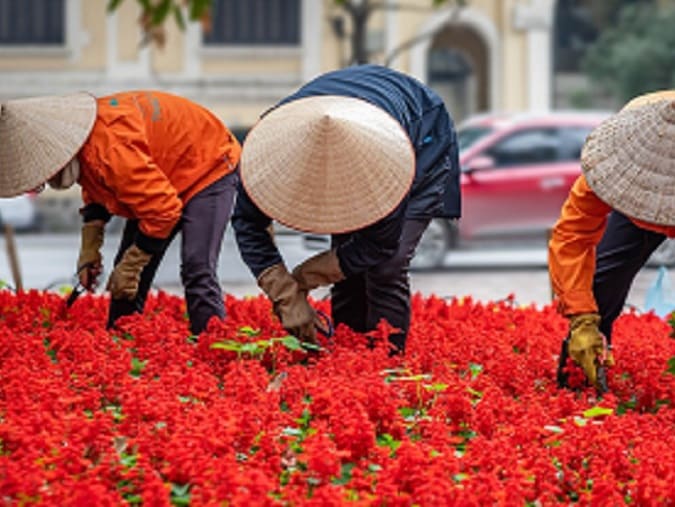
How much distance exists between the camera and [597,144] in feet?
15.9

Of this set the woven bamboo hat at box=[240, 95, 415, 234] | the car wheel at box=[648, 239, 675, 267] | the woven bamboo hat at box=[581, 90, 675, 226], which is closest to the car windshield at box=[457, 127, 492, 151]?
the car wheel at box=[648, 239, 675, 267]

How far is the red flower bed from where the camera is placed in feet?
12.0

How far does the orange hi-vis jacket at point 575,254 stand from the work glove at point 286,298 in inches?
33.7

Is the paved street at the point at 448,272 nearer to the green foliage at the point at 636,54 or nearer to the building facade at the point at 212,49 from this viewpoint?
the building facade at the point at 212,49

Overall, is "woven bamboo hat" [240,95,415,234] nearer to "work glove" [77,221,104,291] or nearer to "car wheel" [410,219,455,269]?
"work glove" [77,221,104,291]

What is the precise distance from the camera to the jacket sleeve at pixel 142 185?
553 cm

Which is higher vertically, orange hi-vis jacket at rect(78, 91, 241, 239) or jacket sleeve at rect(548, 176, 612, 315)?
orange hi-vis jacket at rect(78, 91, 241, 239)

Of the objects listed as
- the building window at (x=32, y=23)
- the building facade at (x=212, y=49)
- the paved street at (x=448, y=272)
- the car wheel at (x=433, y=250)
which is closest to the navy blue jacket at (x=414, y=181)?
the paved street at (x=448, y=272)

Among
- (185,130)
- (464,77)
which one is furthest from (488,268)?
(464,77)

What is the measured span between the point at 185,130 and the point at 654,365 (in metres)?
2.02

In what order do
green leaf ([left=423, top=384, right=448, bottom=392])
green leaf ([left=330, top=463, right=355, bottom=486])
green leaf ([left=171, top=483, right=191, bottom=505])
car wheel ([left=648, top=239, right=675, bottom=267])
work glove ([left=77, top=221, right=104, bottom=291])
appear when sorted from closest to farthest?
1. green leaf ([left=171, top=483, right=191, bottom=505])
2. green leaf ([left=330, top=463, right=355, bottom=486])
3. green leaf ([left=423, top=384, right=448, bottom=392])
4. work glove ([left=77, top=221, right=104, bottom=291])
5. car wheel ([left=648, top=239, right=675, bottom=267])

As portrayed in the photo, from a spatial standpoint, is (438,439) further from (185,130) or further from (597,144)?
(185,130)

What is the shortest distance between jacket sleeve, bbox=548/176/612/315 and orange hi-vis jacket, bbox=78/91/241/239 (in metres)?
1.43

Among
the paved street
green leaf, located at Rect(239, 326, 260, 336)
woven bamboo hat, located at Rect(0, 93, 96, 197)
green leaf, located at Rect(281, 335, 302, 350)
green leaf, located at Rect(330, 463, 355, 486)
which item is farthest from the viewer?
the paved street
